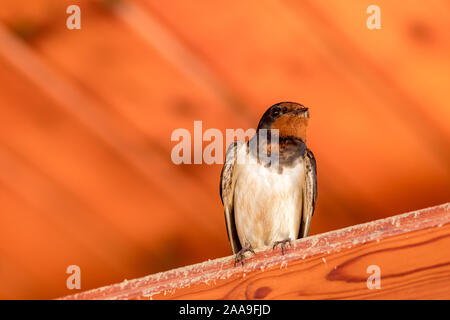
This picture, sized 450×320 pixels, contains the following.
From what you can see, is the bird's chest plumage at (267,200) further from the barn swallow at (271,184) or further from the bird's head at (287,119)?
the bird's head at (287,119)

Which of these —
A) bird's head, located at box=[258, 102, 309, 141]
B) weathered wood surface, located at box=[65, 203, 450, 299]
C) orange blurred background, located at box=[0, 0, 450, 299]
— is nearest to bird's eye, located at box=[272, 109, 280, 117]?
bird's head, located at box=[258, 102, 309, 141]

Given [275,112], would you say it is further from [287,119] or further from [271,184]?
[271,184]

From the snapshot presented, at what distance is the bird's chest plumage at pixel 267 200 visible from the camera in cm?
267

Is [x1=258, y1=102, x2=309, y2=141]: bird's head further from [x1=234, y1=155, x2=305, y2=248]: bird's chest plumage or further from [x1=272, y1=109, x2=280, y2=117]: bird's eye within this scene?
[x1=234, y1=155, x2=305, y2=248]: bird's chest plumage

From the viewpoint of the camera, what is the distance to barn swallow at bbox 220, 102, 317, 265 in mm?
2621

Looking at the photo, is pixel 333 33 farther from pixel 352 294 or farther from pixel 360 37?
pixel 352 294

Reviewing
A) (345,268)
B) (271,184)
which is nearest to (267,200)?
(271,184)

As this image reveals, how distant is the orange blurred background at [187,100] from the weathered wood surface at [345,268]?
0.55 meters

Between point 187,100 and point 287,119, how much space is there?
51cm

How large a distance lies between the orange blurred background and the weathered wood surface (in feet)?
1.81

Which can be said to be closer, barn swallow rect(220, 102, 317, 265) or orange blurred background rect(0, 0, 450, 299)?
orange blurred background rect(0, 0, 450, 299)

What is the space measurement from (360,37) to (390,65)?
11 centimetres

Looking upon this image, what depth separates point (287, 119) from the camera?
2590 mm
